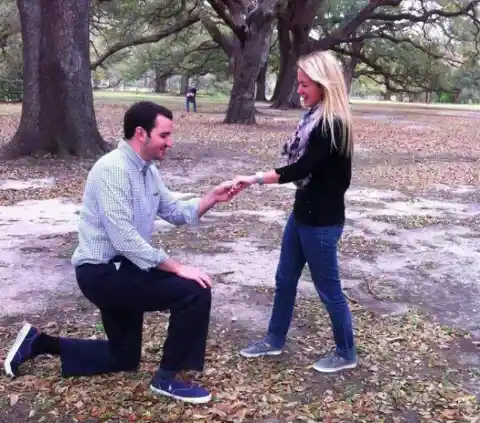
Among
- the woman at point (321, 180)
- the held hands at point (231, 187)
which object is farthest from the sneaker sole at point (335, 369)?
the held hands at point (231, 187)

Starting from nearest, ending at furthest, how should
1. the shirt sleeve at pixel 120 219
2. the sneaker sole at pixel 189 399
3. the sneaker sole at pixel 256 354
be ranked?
the shirt sleeve at pixel 120 219
the sneaker sole at pixel 189 399
the sneaker sole at pixel 256 354

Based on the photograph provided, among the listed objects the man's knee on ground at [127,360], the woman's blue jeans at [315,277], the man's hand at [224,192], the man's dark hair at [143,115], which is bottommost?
the man's knee on ground at [127,360]

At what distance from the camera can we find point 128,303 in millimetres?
3217

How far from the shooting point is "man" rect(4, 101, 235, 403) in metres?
3.14

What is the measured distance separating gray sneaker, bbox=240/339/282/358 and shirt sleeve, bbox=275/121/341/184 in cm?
115

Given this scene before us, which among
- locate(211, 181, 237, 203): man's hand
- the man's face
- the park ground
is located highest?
the man's face

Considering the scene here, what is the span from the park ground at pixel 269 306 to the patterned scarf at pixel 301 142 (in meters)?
1.20

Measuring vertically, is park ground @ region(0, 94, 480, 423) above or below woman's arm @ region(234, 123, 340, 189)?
below

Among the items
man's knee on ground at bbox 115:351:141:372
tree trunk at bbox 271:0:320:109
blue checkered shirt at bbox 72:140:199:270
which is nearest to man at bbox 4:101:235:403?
blue checkered shirt at bbox 72:140:199:270

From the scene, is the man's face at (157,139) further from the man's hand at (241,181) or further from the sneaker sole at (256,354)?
the sneaker sole at (256,354)

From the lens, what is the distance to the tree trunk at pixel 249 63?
19.4 m

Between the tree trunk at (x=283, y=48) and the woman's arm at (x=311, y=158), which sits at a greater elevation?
the tree trunk at (x=283, y=48)

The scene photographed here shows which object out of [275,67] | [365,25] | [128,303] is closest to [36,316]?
[128,303]

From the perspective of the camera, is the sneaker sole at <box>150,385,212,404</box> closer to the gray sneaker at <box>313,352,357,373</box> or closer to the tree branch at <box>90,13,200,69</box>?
the gray sneaker at <box>313,352,357,373</box>
